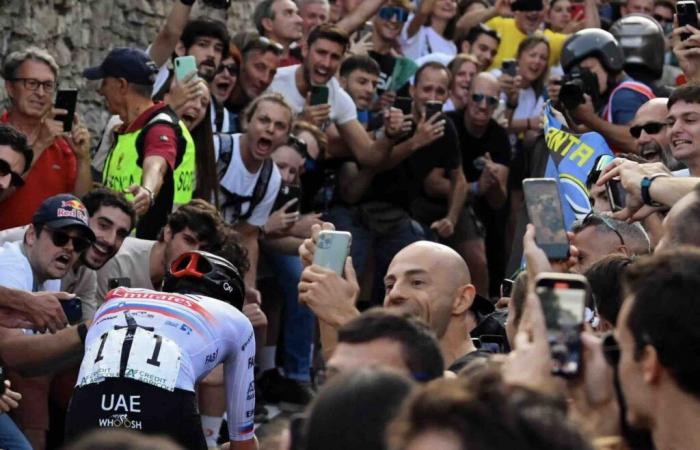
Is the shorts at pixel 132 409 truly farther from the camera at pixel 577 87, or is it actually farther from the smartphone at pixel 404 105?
the smartphone at pixel 404 105

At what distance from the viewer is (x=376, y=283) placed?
10844 millimetres

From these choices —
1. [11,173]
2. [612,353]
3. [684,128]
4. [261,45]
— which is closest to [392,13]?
[261,45]

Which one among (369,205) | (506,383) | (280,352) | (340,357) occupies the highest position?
(506,383)

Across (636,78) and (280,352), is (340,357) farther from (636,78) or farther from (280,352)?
(636,78)

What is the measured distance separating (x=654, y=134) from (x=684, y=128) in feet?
3.31

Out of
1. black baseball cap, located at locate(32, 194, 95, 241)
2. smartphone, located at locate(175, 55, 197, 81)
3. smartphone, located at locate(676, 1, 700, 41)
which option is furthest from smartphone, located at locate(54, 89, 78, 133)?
smartphone, located at locate(676, 1, 700, 41)

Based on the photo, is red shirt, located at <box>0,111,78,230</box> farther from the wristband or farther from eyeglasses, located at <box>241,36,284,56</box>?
eyeglasses, located at <box>241,36,284,56</box>

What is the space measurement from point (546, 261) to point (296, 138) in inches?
212

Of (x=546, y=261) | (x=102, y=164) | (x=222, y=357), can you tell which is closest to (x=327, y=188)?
(x=102, y=164)

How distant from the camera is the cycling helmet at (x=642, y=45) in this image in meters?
10.4

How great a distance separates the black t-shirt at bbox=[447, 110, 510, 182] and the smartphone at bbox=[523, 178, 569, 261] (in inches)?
272

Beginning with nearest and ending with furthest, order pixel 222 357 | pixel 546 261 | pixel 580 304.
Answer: pixel 580 304 → pixel 546 261 → pixel 222 357

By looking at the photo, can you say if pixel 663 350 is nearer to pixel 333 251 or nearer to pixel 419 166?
pixel 333 251

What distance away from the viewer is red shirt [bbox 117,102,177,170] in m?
8.45
